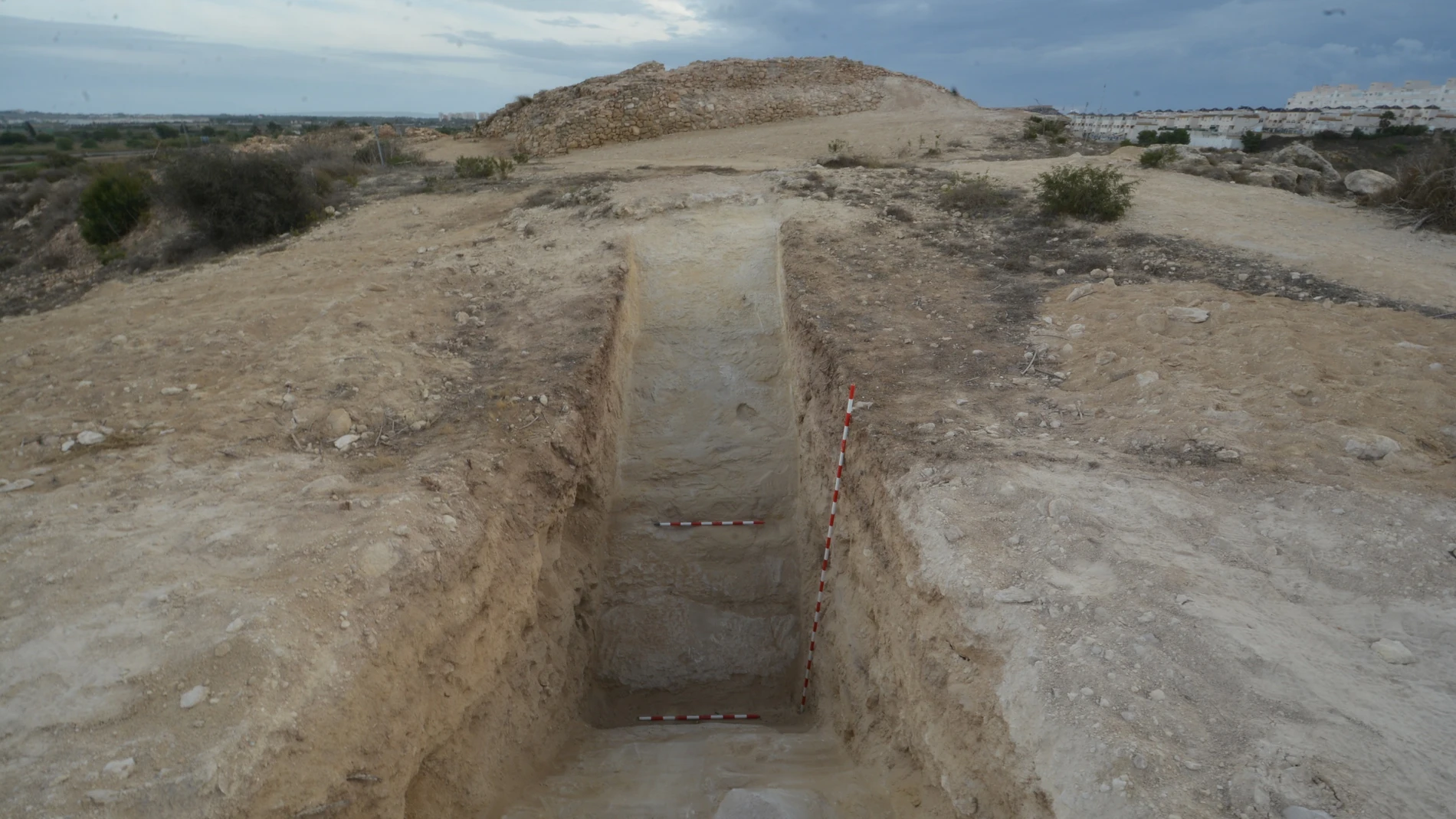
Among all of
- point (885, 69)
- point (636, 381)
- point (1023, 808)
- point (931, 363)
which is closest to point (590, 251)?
point (636, 381)

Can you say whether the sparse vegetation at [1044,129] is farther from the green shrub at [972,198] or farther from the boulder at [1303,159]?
the green shrub at [972,198]

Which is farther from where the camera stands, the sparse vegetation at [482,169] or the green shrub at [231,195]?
the sparse vegetation at [482,169]

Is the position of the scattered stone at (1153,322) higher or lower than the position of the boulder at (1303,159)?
lower

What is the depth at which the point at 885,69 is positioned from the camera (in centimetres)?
2316

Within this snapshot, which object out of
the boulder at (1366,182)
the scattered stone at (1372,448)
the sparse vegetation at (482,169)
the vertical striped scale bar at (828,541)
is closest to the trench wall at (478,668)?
the vertical striped scale bar at (828,541)

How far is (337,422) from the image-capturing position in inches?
199

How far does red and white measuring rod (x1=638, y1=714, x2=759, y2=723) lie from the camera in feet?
19.7

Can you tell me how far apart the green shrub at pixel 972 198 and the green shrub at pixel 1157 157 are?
4494mm

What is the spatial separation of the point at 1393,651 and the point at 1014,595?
4.64 feet

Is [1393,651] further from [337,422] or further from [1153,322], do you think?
Result: [337,422]

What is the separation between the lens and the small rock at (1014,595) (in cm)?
339

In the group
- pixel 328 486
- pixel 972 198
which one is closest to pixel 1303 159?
pixel 972 198

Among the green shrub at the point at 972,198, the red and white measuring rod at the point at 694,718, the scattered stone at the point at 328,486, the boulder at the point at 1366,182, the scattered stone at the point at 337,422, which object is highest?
the boulder at the point at 1366,182

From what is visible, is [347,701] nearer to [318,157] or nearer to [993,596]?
[993,596]
